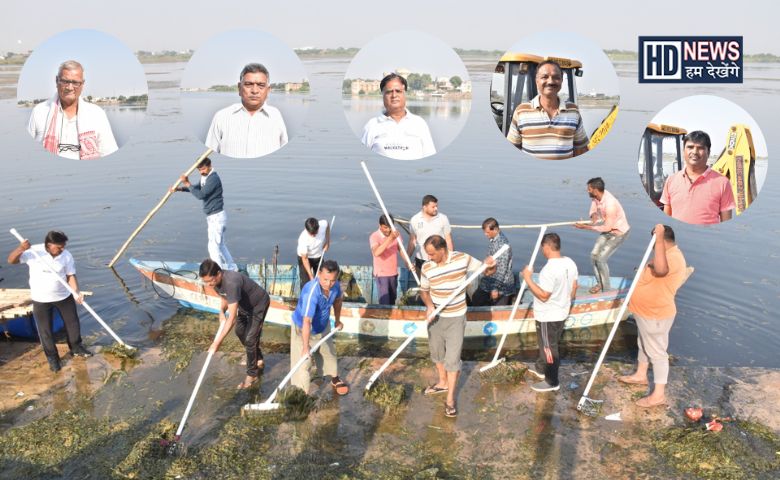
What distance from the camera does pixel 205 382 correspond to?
7504mm

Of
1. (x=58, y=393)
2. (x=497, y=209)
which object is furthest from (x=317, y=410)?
(x=497, y=209)

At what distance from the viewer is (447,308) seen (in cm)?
650

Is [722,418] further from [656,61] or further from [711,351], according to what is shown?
[656,61]

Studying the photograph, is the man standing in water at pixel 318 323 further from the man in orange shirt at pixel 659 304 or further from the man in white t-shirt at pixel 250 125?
the man in orange shirt at pixel 659 304

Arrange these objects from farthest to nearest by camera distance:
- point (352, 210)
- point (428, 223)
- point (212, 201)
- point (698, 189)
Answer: point (352, 210) → point (212, 201) → point (428, 223) → point (698, 189)

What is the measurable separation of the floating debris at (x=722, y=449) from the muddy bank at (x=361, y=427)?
11cm

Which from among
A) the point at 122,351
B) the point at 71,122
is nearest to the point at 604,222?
the point at 122,351

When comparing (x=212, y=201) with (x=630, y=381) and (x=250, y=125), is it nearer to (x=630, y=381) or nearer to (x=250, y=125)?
(x=250, y=125)

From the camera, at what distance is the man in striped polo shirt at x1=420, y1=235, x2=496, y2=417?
253 inches

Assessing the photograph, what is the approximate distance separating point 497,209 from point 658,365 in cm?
1229

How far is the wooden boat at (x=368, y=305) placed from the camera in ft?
31.5

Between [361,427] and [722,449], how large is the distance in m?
3.88

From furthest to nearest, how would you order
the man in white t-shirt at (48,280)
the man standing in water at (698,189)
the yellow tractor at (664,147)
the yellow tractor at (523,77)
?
the yellow tractor at (664,147) < the man standing in water at (698,189) < the yellow tractor at (523,77) < the man in white t-shirt at (48,280)

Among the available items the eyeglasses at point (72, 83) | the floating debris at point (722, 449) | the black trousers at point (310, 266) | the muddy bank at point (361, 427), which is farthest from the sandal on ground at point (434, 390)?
the eyeglasses at point (72, 83)
